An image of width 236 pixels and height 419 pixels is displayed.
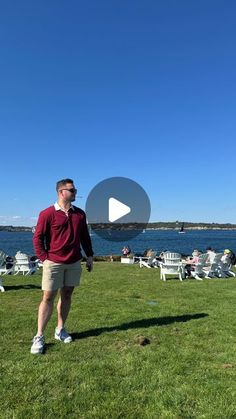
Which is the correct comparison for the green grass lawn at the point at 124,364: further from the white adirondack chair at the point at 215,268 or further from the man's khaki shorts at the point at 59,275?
the white adirondack chair at the point at 215,268

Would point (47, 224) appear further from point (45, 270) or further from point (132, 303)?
point (132, 303)

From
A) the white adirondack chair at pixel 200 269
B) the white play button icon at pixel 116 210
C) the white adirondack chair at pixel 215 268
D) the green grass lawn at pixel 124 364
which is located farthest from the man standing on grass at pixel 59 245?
the white play button icon at pixel 116 210

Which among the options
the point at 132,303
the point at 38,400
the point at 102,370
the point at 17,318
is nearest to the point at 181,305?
the point at 132,303

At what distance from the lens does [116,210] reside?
738 inches

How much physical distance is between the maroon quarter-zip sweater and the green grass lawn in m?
1.13

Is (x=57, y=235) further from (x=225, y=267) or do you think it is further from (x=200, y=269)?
(x=225, y=267)

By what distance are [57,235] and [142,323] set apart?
2.40 m

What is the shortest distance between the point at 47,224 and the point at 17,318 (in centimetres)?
261

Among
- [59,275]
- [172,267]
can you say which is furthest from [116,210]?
[59,275]

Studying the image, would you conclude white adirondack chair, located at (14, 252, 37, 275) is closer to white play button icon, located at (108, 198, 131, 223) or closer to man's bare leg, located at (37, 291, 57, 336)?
white play button icon, located at (108, 198, 131, 223)

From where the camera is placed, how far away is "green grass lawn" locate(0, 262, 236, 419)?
3703 millimetres

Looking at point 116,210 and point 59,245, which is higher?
point 116,210

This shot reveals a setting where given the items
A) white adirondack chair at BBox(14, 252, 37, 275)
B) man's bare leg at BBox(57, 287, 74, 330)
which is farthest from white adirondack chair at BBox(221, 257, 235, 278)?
man's bare leg at BBox(57, 287, 74, 330)

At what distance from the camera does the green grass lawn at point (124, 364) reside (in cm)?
370
